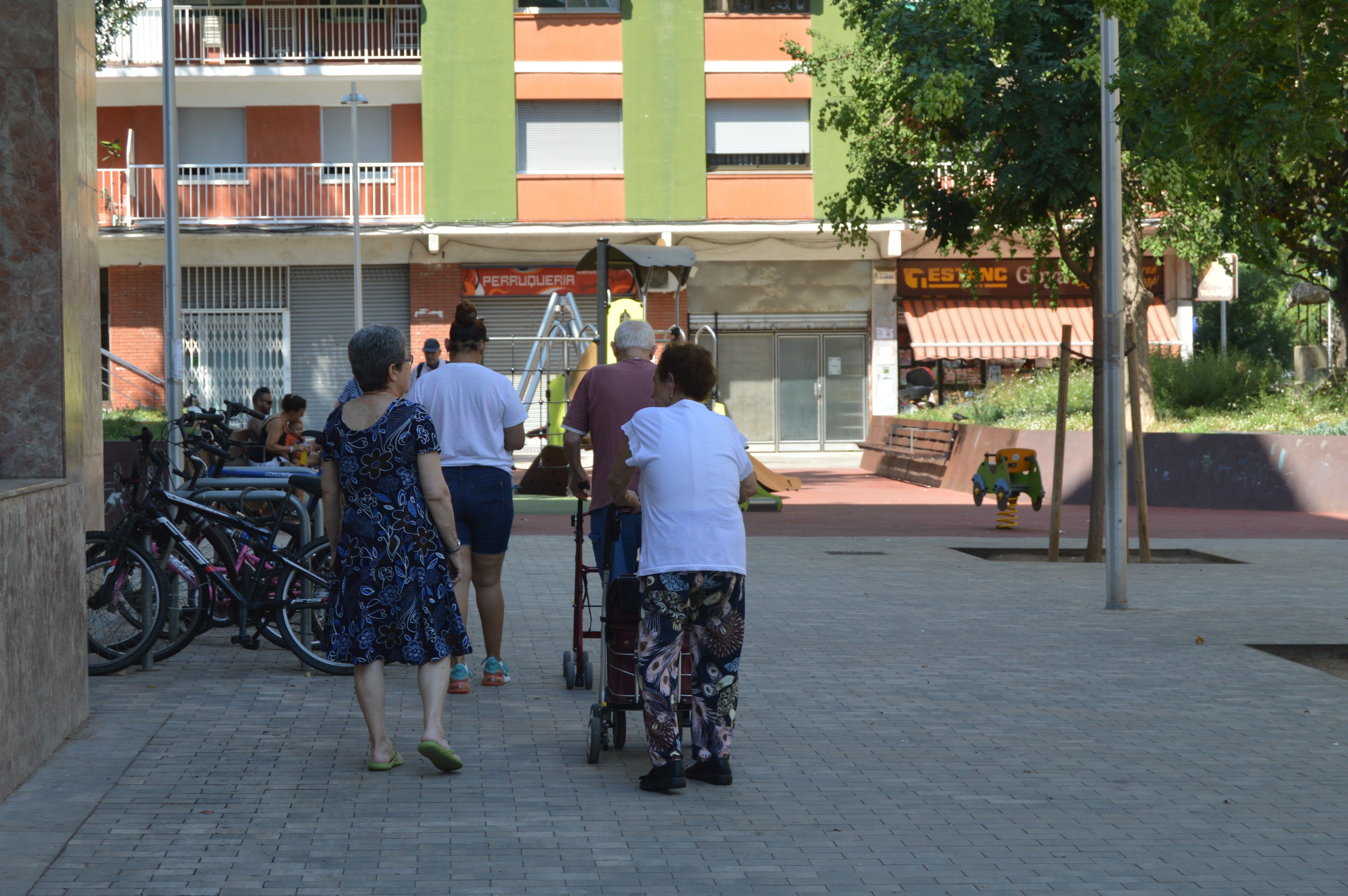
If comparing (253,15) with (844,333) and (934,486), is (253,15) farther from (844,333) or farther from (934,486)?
(934,486)

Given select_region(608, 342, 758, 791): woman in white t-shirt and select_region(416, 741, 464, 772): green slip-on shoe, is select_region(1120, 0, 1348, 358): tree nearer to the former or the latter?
select_region(608, 342, 758, 791): woman in white t-shirt

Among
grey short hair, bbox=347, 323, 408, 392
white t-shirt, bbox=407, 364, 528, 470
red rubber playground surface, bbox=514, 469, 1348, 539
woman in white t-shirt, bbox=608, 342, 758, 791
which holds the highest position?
grey short hair, bbox=347, 323, 408, 392

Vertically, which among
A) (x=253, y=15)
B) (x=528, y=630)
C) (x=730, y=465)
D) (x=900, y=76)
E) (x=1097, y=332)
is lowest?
(x=528, y=630)

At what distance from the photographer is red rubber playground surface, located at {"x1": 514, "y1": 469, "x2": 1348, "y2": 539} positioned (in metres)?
→ 16.5

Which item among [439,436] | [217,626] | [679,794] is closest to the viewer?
[679,794]

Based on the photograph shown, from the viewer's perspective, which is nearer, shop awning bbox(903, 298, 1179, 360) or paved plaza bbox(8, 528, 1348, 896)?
paved plaza bbox(8, 528, 1348, 896)

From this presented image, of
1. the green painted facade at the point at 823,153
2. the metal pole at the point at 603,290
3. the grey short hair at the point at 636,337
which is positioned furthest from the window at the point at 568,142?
the grey short hair at the point at 636,337

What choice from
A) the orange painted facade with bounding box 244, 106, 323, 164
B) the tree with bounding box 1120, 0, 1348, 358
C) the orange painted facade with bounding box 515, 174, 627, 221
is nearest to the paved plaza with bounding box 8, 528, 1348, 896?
the tree with bounding box 1120, 0, 1348, 358

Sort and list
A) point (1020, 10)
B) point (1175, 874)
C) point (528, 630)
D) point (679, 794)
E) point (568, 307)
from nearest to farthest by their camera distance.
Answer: point (1175, 874), point (679, 794), point (528, 630), point (1020, 10), point (568, 307)

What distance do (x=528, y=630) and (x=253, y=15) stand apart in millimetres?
25116

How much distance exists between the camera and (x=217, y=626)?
794 cm

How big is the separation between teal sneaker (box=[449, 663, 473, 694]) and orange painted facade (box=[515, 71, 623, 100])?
24582mm

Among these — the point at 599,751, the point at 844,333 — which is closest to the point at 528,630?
the point at 599,751

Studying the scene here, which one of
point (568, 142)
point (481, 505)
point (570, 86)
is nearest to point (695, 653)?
point (481, 505)
